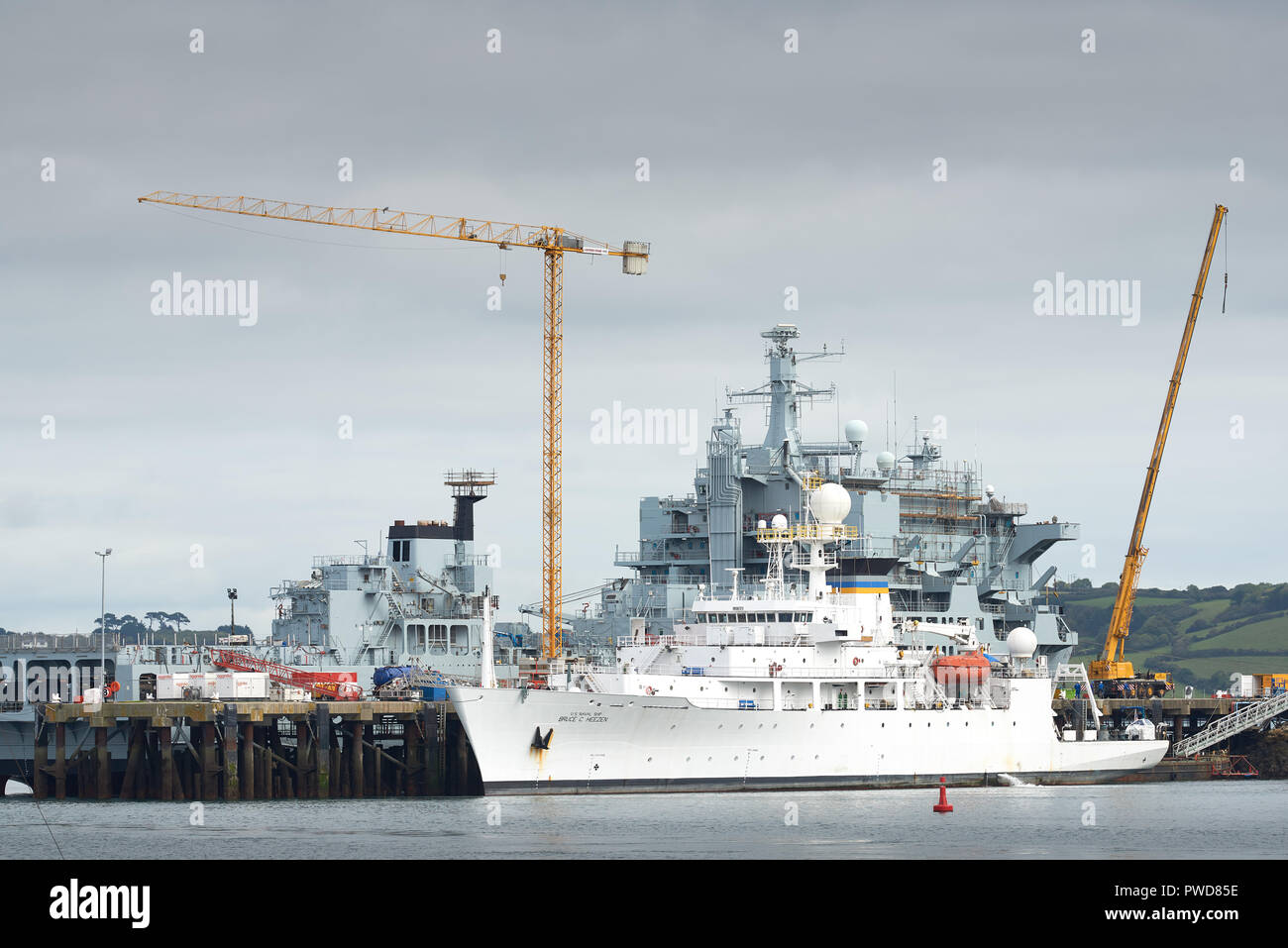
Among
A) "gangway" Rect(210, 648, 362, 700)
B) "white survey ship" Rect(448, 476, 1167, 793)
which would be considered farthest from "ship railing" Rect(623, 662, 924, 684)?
"gangway" Rect(210, 648, 362, 700)

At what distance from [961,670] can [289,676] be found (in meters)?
30.0

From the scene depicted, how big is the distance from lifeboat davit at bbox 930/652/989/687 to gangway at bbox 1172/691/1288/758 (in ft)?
64.5

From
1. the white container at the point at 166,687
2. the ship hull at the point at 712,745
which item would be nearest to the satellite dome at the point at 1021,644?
the ship hull at the point at 712,745

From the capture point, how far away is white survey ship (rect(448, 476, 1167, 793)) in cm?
6412

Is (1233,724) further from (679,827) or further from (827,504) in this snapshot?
(679,827)

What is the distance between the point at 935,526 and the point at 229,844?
202 feet

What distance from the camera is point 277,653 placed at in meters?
89.1

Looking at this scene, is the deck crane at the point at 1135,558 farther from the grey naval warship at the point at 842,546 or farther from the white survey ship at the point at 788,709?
the white survey ship at the point at 788,709

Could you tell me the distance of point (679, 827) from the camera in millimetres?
53312

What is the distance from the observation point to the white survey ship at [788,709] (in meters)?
64.1

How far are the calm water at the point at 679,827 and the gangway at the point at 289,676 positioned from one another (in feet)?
35.9

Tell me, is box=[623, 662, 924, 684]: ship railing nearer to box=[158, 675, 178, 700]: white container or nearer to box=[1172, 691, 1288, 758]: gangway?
box=[158, 675, 178, 700]: white container

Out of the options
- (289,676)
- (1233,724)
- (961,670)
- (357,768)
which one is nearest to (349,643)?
(289,676)
